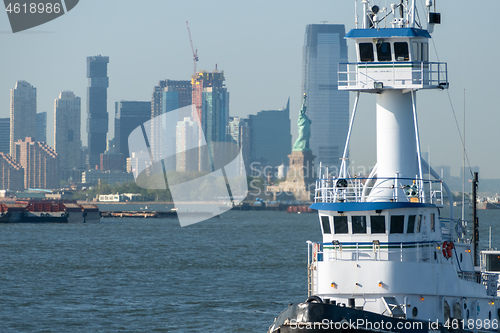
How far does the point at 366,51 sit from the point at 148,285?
31862mm

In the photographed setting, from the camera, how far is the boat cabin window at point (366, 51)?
120 ft

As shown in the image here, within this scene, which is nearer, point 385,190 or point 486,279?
point 385,190

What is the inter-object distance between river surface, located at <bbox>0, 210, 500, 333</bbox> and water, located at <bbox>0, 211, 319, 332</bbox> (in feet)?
0.19

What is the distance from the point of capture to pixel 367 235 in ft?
113

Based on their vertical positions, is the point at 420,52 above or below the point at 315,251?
above

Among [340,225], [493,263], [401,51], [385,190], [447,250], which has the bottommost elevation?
[493,263]

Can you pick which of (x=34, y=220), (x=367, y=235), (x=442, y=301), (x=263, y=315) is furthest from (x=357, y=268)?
(x=34, y=220)

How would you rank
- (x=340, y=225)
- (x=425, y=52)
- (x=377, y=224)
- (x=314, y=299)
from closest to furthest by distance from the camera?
(x=314, y=299) < (x=377, y=224) < (x=340, y=225) < (x=425, y=52)

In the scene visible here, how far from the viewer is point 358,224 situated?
3453cm

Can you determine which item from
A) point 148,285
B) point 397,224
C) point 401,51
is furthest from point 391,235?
point 148,285

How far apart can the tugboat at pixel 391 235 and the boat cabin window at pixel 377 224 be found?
0.04 m

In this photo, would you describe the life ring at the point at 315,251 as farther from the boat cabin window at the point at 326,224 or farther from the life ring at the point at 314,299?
the life ring at the point at 314,299

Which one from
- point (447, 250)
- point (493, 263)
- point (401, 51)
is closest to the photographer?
point (447, 250)

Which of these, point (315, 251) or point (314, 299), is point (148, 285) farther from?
point (314, 299)
